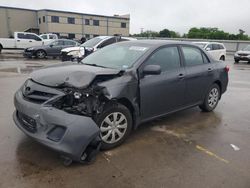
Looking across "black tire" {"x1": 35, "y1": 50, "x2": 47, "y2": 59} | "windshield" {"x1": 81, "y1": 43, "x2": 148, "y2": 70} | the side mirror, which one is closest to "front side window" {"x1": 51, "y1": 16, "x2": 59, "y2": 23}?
"black tire" {"x1": 35, "y1": 50, "x2": 47, "y2": 59}

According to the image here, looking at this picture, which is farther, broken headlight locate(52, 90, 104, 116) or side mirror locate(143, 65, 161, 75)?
side mirror locate(143, 65, 161, 75)

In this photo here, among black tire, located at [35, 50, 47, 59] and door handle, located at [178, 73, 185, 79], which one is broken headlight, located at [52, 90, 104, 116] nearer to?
door handle, located at [178, 73, 185, 79]

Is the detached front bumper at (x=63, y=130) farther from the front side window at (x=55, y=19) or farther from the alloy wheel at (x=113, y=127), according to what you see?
the front side window at (x=55, y=19)

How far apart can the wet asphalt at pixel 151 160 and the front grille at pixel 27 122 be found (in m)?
0.41

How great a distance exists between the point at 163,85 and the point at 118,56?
100cm

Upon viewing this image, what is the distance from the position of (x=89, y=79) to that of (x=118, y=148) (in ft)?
3.94

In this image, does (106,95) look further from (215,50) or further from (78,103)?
(215,50)

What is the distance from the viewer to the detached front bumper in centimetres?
303

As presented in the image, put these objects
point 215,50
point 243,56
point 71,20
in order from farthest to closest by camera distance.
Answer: point 71,20 → point 243,56 → point 215,50

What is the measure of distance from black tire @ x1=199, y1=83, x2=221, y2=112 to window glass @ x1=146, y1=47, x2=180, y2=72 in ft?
4.59

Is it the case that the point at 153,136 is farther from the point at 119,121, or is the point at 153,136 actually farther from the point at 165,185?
the point at 165,185

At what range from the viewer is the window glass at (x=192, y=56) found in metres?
5.03

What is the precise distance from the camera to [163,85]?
437 centimetres

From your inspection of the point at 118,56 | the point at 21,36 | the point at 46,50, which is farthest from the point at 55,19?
the point at 118,56
